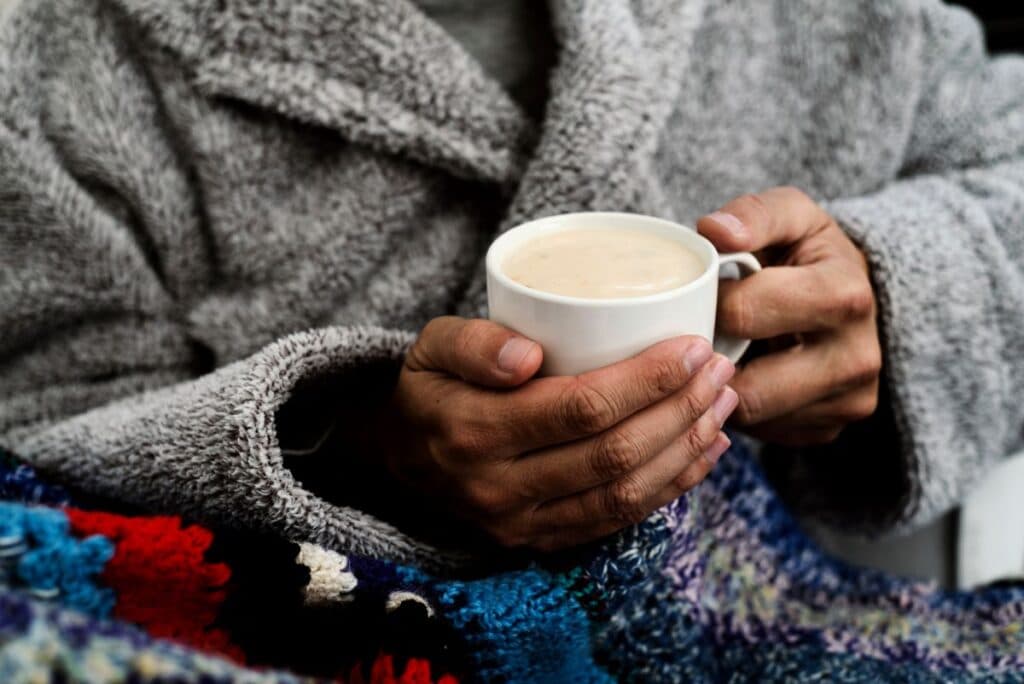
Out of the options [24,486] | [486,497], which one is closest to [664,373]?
[486,497]

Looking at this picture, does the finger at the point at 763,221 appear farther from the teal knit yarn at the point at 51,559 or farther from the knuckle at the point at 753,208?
the teal knit yarn at the point at 51,559

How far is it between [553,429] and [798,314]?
0.57 ft

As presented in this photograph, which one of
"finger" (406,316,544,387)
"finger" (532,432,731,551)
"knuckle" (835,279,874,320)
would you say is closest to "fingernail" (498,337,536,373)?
"finger" (406,316,544,387)

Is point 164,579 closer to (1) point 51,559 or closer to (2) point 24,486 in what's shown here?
(1) point 51,559

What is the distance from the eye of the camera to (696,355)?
1.34ft

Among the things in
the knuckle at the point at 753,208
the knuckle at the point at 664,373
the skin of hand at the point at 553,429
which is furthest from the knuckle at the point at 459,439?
the knuckle at the point at 753,208

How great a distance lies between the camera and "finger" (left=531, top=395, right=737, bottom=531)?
0.45 meters

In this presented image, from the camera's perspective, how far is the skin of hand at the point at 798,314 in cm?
49

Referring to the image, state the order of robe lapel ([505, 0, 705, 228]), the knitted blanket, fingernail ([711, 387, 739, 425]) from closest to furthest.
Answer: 1. the knitted blanket
2. fingernail ([711, 387, 739, 425])
3. robe lapel ([505, 0, 705, 228])

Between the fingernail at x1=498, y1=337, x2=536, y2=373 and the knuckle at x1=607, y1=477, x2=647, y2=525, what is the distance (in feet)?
0.28

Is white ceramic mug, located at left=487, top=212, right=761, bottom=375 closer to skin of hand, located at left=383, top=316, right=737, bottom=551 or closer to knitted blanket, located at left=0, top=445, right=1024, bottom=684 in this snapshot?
skin of hand, located at left=383, top=316, right=737, bottom=551

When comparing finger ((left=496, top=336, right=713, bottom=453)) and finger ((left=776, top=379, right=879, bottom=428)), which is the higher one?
finger ((left=496, top=336, right=713, bottom=453))

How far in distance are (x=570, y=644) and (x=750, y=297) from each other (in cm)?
21

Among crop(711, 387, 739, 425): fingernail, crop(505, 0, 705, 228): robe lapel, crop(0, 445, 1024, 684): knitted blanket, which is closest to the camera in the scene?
crop(0, 445, 1024, 684): knitted blanket
